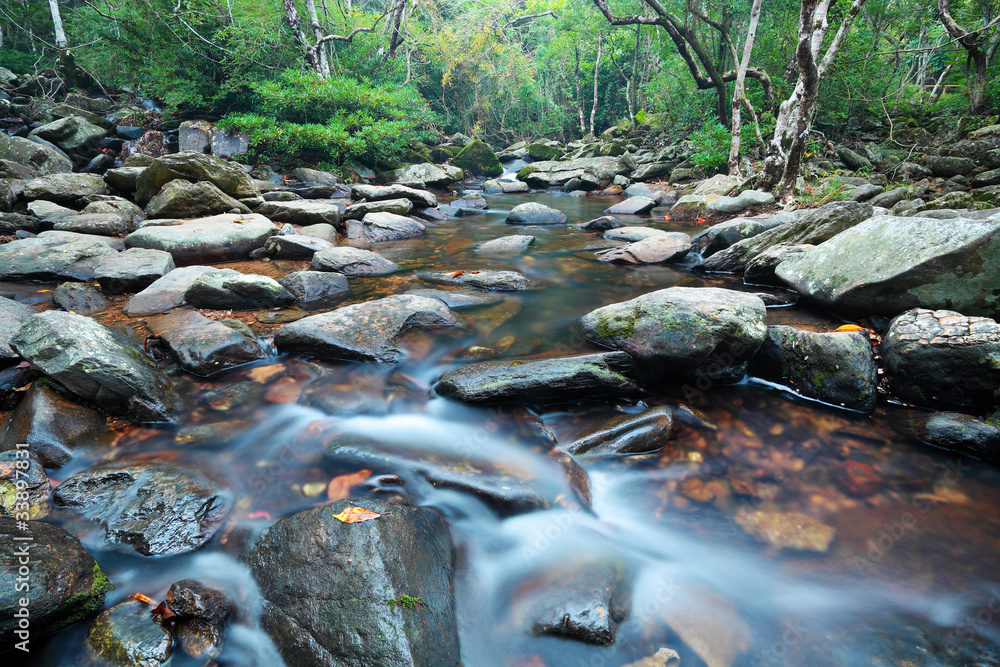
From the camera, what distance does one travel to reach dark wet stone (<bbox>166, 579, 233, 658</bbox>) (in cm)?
175

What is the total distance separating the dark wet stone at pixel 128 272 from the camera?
4.90 metres

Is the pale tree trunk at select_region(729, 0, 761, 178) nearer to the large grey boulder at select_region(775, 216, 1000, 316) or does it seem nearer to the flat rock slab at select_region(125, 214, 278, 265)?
the large grey boulder at select_region(775, 216, 1000, 316)

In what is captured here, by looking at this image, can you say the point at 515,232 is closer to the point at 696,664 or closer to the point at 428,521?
the point at 428,521

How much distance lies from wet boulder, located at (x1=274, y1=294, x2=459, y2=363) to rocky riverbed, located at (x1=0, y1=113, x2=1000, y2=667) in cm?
3

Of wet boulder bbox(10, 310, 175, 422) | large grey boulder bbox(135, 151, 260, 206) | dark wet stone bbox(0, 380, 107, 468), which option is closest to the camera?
dark wet stone bbox(0, 380, 107, 468)

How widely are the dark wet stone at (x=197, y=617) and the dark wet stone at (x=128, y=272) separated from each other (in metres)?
4.34

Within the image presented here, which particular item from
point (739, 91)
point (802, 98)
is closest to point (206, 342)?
point (802, 98)

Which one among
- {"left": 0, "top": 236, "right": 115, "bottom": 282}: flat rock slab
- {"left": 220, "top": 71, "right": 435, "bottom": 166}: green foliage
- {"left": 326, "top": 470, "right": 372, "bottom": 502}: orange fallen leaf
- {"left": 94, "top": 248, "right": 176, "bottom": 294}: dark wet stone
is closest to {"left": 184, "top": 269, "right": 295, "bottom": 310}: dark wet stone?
{"left": 94, "top": 248, "right": 176, "bottom": 294}: dark wet stone

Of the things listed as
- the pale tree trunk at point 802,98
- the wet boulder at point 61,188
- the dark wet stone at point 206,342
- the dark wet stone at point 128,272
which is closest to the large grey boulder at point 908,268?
the dark wet stone at point 206,342

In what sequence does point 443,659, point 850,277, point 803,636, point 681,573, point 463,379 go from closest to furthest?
1. point 443,659
2. point 803,636
3. point 681,573
4. point 463,379
5. point 850,277

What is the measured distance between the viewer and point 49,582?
5.58 feet

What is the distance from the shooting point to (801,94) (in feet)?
26.7

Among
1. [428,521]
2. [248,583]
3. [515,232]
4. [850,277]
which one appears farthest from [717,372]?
[515,232]

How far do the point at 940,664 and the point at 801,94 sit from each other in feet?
30.5
